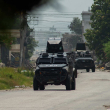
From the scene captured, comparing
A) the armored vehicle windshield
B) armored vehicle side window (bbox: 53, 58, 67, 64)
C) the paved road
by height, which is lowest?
the paved road

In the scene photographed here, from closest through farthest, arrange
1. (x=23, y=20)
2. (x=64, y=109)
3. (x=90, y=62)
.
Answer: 1. (x=23, y=20)
2. (x=64, y=109)
3. (x=90, y=62)

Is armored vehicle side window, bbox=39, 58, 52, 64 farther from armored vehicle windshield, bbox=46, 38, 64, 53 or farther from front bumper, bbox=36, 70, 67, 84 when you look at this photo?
armored vehicle windshield, bbox=46, 38, 64, 53

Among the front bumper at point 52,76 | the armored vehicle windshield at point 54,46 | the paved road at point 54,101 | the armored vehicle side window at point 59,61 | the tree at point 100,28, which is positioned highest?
the tree at point 100,28

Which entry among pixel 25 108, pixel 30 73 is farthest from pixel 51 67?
pixel 30 73

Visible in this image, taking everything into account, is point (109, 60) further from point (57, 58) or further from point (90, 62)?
point (57, 58)

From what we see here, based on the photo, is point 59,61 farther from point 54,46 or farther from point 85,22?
point 85,22

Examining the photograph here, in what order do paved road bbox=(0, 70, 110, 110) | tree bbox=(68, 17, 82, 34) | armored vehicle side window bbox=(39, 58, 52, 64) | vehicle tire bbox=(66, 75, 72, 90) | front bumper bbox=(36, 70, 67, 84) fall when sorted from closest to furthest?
paved road bbox=(0, 70, 110, 110), front bumper bbox=(36, 70, 67, 84), vehicle tire bbox=(66, 75, 72, 90), armored vehicle side window bbox=(39, 58, 52, 64), tree bbox=(68, 17, 82, 34)

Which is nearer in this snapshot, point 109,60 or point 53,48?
point 53,48

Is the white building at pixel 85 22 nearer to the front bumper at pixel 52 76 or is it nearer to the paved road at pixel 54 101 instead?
the front bumper at pixel 52 76

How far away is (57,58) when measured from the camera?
69.6ft

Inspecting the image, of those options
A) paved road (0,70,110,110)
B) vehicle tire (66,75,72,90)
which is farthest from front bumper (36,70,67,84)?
paved road (0,70,110,110)

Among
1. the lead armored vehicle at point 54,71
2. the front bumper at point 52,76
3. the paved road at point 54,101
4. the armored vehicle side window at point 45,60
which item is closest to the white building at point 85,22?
the lead armored vehicle at point 54,71

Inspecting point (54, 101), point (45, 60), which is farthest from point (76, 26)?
point (54, 101)

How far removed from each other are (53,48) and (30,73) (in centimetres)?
825
